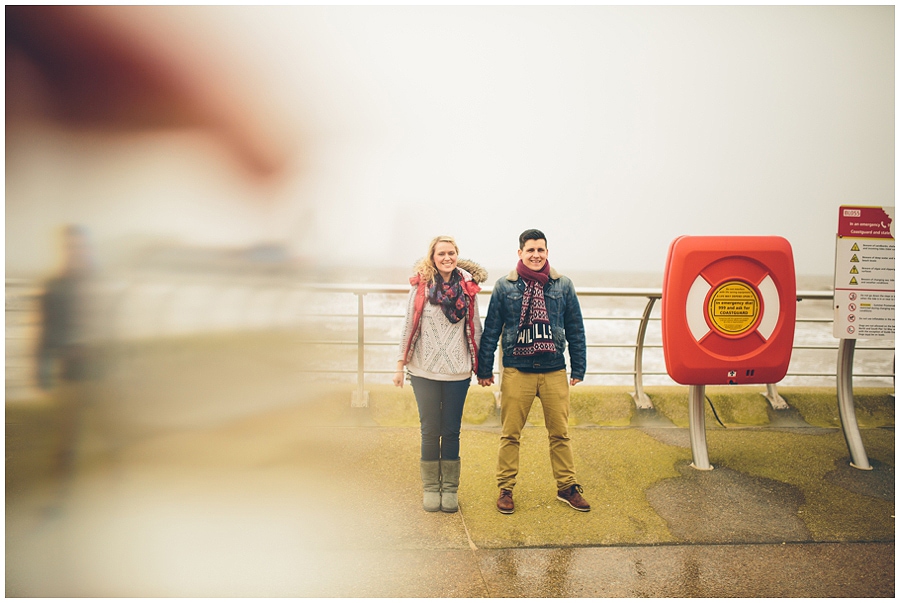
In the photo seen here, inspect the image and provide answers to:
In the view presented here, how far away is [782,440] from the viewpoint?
3965 millimetres

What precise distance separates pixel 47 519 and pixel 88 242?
89cm

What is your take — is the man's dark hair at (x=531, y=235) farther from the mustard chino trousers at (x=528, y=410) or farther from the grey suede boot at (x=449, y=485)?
the grey suede boot at (x=449, y=485)

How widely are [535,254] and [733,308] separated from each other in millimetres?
1133

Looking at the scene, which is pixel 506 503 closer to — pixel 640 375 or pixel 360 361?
pixel 360 361

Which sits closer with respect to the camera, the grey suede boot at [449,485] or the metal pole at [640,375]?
the grey suede boot at [449,485]

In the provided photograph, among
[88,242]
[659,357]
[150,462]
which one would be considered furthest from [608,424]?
[659,357]

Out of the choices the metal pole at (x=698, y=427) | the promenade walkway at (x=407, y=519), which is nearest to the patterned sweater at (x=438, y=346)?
the promenade walkway at (x=407, y=519)

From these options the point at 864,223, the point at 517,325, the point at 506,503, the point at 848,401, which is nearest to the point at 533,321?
the point at 517,325

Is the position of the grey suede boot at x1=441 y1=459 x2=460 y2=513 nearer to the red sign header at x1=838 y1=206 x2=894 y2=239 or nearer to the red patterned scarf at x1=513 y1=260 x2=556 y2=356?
the red patterned scarf at x1=513 y1=260 x2=556 y2=356

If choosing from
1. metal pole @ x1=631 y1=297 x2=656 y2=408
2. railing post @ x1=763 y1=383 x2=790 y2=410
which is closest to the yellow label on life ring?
metal pole @ x1=631 y1=297 x2=656 y2=408

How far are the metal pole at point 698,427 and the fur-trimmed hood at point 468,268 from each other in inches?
58.8

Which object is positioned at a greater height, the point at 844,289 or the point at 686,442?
the point at 844,289

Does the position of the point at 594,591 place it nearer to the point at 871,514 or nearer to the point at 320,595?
the point at 320,595

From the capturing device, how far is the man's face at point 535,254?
9.42 feet
